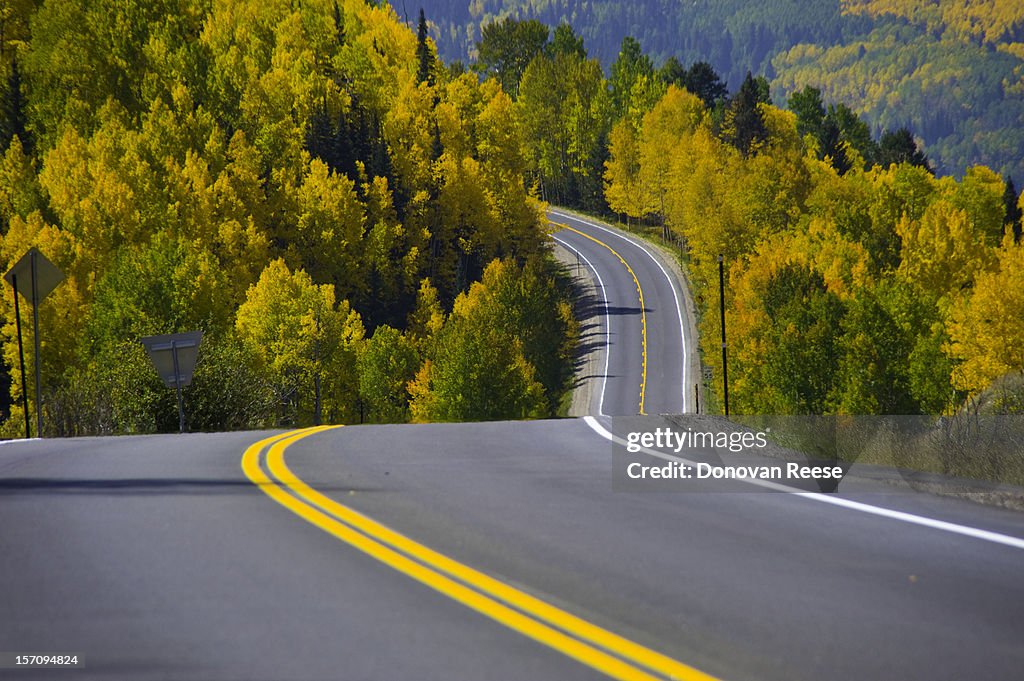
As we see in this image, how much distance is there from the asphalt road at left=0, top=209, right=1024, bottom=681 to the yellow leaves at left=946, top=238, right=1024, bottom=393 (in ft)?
182

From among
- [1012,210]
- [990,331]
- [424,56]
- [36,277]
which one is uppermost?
[424,56]

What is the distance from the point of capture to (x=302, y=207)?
293 ft

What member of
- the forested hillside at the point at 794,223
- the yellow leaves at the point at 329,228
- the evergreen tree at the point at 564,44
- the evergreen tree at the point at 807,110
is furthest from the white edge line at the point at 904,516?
the evergreen tree at the point at 564,44

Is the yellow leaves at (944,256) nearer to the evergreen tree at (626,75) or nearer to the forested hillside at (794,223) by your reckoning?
the forested hillside at (794,223)

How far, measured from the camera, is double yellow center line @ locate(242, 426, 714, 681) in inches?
190

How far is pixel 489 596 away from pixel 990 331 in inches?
2418

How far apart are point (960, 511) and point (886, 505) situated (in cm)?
51

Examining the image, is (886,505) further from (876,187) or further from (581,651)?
(876,187)

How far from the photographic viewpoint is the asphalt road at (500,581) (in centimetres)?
493

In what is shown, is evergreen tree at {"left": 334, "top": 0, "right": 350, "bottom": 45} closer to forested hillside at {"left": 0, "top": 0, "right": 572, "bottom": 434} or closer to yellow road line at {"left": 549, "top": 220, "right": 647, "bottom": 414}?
forested hillside at {"left": 0, "top": 0, "right": 572, "bottom": 434}

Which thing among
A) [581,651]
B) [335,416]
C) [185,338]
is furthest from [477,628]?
[335,416]

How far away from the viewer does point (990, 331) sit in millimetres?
61438

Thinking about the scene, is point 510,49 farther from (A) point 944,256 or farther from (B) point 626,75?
(A) point 944,256

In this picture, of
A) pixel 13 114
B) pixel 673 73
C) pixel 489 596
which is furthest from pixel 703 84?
pixel 489 596
